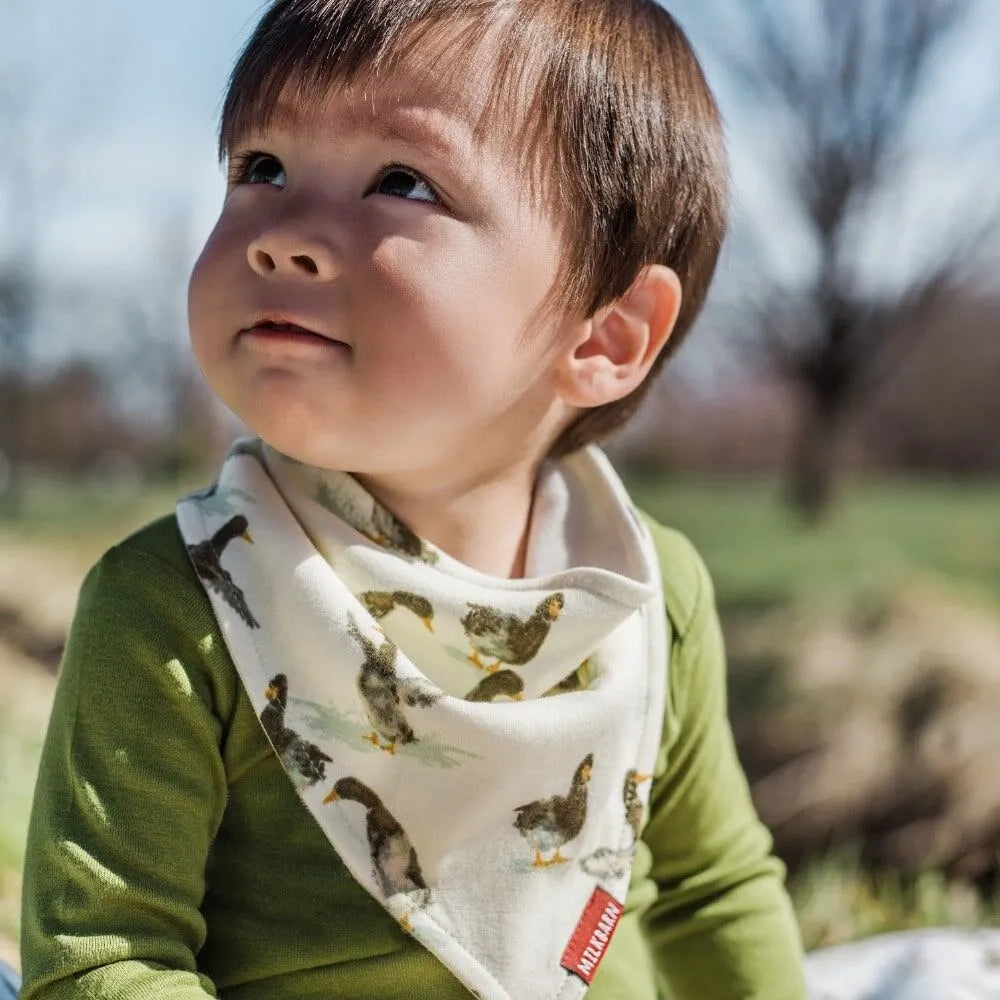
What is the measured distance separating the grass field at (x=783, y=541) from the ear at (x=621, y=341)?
1.57 m

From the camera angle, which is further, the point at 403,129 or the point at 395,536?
the point at 395,536

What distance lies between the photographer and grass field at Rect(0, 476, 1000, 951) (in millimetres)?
3014

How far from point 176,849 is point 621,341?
0.62 m

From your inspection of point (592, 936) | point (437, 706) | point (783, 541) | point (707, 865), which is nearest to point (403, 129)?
point (437, 706)

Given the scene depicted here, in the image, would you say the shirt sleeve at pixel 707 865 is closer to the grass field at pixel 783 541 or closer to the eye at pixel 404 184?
the eye at pixel 404 184

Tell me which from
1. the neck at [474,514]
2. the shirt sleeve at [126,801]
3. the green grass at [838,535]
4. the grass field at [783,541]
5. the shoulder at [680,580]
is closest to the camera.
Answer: the shirt sleeve at [126,801]

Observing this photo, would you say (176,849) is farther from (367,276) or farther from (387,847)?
(367,276)

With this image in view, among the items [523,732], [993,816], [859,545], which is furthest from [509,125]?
[859,545]

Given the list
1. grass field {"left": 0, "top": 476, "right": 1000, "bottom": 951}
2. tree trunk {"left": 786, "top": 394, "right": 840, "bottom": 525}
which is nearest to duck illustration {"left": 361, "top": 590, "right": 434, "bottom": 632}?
grass field {"left": 0, "top": 476, "right": 1000, "bottom": 951}

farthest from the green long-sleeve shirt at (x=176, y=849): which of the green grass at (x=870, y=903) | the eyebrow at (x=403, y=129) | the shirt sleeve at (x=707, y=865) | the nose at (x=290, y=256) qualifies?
the green grass at (x=870, y=903)

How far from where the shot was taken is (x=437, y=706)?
1.08 metres

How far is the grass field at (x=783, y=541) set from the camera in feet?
9.89

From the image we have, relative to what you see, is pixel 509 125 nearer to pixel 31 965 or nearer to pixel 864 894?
pixel 31 965

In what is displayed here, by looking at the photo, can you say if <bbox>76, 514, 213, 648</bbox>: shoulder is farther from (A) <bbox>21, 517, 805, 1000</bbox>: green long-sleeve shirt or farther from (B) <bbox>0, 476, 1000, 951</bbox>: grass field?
(B) <bbox>0, 476, 1000, 951</bbox>: grass field
